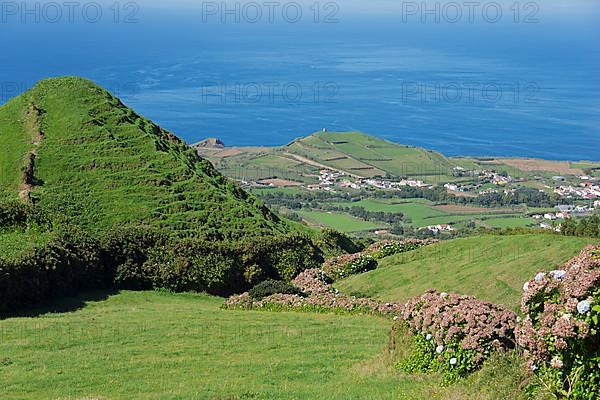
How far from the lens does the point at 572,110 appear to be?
581 ft

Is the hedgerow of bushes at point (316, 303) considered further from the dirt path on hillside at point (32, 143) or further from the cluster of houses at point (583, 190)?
the cluster of houses at point (583, 190)

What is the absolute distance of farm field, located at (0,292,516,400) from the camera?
38.8 feet

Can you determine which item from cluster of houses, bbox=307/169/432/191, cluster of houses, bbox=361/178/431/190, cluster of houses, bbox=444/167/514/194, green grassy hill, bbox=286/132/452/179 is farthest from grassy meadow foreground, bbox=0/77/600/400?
green grassy hill, bbox=286/132/452/179

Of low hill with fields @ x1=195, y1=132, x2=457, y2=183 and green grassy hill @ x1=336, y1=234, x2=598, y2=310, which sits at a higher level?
green grassy hill @ x1=336, y1=234, x2=598, y2=310

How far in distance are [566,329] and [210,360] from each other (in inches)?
337

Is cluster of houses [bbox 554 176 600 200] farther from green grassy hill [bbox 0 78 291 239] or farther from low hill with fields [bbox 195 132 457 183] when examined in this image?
green grassy hill [bbox 0 78 291 239]

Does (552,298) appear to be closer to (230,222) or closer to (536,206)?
(230,222)

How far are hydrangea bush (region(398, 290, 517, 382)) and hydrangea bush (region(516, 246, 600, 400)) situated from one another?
2641 mm

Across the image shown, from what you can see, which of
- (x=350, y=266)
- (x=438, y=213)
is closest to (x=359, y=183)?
(x=438, y=213)

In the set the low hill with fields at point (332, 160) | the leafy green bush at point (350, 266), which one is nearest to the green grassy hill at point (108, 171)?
the leafy green bush at point (350, 266)

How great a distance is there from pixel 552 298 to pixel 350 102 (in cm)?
18160

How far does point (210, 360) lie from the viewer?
1520 centimetres

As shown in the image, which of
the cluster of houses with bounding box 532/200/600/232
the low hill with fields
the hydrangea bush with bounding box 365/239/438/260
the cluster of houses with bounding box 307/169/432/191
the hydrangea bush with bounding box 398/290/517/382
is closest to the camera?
the hydrangea bush with bounding box 398/290/517/382

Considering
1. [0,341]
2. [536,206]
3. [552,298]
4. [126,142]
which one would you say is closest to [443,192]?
[536,206]
